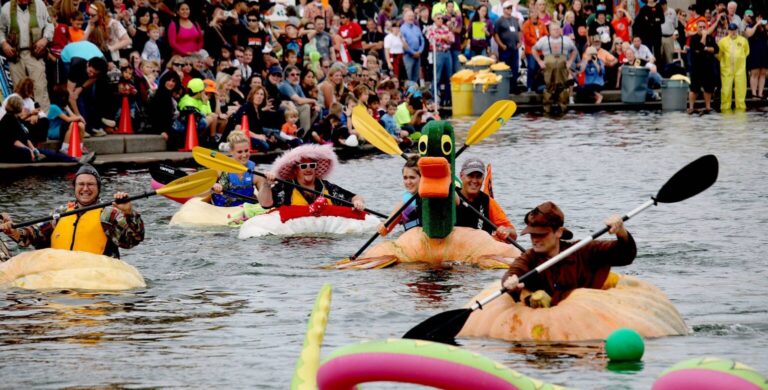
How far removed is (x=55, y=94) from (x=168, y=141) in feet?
7.60

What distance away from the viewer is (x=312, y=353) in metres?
7.52

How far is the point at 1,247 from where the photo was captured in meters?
14.9

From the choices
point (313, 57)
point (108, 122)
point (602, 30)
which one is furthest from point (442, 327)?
point (602, 30)

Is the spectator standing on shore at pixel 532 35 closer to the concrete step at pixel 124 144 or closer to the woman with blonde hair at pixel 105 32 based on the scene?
the woman with blonde hair at pixel 105 32

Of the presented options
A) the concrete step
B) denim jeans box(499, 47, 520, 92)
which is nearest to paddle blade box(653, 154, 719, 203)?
the concrete step

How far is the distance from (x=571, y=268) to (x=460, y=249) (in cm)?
391

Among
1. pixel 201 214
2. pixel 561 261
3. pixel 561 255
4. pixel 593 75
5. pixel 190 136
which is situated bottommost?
pixel 201 214

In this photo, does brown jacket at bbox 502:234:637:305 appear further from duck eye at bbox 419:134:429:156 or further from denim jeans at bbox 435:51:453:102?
denim jeans at bbox 435:51:453:102

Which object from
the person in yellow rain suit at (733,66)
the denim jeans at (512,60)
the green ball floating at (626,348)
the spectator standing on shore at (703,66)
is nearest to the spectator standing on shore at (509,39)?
the denim jeans at (512,60)

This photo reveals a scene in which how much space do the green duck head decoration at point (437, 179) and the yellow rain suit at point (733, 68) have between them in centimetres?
2240

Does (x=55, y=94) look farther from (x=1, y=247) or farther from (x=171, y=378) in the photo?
(x=171, y=378)

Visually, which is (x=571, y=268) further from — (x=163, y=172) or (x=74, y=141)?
(x=74, y=141)

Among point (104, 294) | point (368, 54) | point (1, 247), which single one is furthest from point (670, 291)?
point (368, 54)

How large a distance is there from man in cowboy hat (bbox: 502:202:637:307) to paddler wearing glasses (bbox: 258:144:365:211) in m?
6.07
